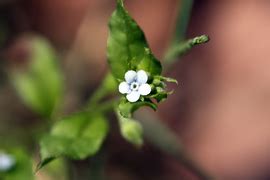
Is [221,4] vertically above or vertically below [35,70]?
above

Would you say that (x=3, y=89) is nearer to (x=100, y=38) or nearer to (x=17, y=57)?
(x=17, y=57)

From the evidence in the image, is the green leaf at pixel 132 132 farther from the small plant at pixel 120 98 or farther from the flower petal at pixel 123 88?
the flower petal at pixel 123 88

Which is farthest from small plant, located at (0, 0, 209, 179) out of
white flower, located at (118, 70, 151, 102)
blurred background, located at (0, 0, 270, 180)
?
blurred background, located at (0, 0, 270, 180)

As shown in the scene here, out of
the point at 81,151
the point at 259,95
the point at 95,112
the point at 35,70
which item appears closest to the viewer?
the point at 81,151

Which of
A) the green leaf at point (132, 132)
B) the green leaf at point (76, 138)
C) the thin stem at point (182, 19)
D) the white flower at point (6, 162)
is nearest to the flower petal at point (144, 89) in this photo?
the green leaf at point (132, 132)

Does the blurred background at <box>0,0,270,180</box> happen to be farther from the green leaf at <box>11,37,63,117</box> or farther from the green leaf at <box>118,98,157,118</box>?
the green leaf at <box>118,98,157,118</box>

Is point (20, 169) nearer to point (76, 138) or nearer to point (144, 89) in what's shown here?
point (76, 138)

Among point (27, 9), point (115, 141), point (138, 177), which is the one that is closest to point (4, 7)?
point (27, 9)
